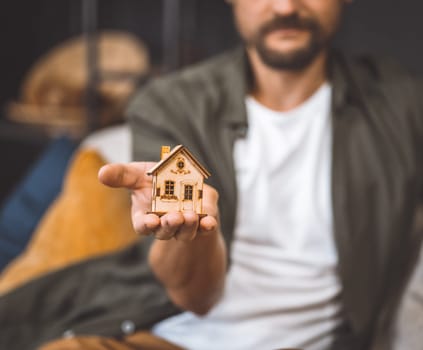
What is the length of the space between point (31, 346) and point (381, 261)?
23.4 inches

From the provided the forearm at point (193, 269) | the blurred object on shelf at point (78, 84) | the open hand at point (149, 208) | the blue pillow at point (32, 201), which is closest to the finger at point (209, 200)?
the open hand at point (149, 208)

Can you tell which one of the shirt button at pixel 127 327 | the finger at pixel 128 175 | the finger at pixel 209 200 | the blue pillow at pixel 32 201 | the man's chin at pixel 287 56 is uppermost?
the man's chin at pixel 287 56

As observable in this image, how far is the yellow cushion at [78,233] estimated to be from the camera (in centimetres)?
132

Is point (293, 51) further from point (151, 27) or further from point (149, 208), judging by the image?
point (151, 27)

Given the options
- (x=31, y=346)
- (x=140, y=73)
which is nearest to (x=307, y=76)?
(x=31, y=346)

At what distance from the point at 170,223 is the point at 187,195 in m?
0.03

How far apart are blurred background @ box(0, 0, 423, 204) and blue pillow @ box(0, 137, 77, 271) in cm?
73

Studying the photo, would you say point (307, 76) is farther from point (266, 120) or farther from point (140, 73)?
point (140, 73)

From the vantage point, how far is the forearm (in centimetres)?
74

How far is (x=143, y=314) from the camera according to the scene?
107cm

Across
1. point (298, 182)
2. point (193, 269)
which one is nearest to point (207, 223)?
point (193, 269)

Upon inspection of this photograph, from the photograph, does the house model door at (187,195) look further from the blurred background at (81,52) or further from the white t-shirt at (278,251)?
the blurred background at (81,52)

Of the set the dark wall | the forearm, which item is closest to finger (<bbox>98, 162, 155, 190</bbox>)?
the forearm

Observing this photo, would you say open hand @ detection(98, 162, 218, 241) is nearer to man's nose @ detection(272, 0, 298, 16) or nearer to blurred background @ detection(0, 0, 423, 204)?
man's nose @ detection(272, 0, 298, 16)
